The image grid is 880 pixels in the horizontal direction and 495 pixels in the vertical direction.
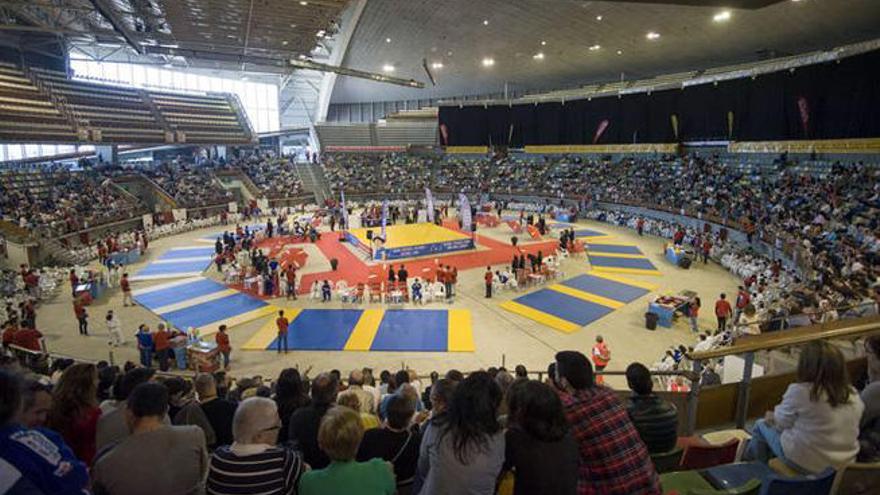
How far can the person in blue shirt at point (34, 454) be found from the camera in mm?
2164

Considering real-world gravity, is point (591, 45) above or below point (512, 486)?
above

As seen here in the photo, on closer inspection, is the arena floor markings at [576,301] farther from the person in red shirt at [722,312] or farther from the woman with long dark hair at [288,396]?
the woman with long dark hair at [288,396]

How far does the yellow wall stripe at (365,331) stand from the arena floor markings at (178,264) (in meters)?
9.53

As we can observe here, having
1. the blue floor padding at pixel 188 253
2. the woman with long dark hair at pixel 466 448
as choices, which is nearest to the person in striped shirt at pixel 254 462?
the woman with long dark hair at pixel 466 448

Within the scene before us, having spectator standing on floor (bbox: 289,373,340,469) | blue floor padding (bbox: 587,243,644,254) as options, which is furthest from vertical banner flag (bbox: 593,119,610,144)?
spectator standing on floor (bbox: 289,373,340,469)

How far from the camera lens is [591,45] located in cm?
3002

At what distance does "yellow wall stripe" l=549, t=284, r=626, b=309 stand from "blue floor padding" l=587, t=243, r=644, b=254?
7.00 meters

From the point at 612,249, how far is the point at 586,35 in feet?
44.1

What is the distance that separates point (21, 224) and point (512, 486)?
27.0m

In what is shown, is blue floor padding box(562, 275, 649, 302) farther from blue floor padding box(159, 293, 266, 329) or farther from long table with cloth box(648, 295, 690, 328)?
blue floor padding box(159, 293, 266, 329)

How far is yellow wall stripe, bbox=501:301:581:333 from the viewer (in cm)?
1360

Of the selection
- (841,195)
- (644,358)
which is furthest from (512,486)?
(841,195)

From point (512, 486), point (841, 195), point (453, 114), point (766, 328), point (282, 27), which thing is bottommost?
point (766, 328)

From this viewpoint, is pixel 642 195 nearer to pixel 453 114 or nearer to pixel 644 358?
pixel 453 114
